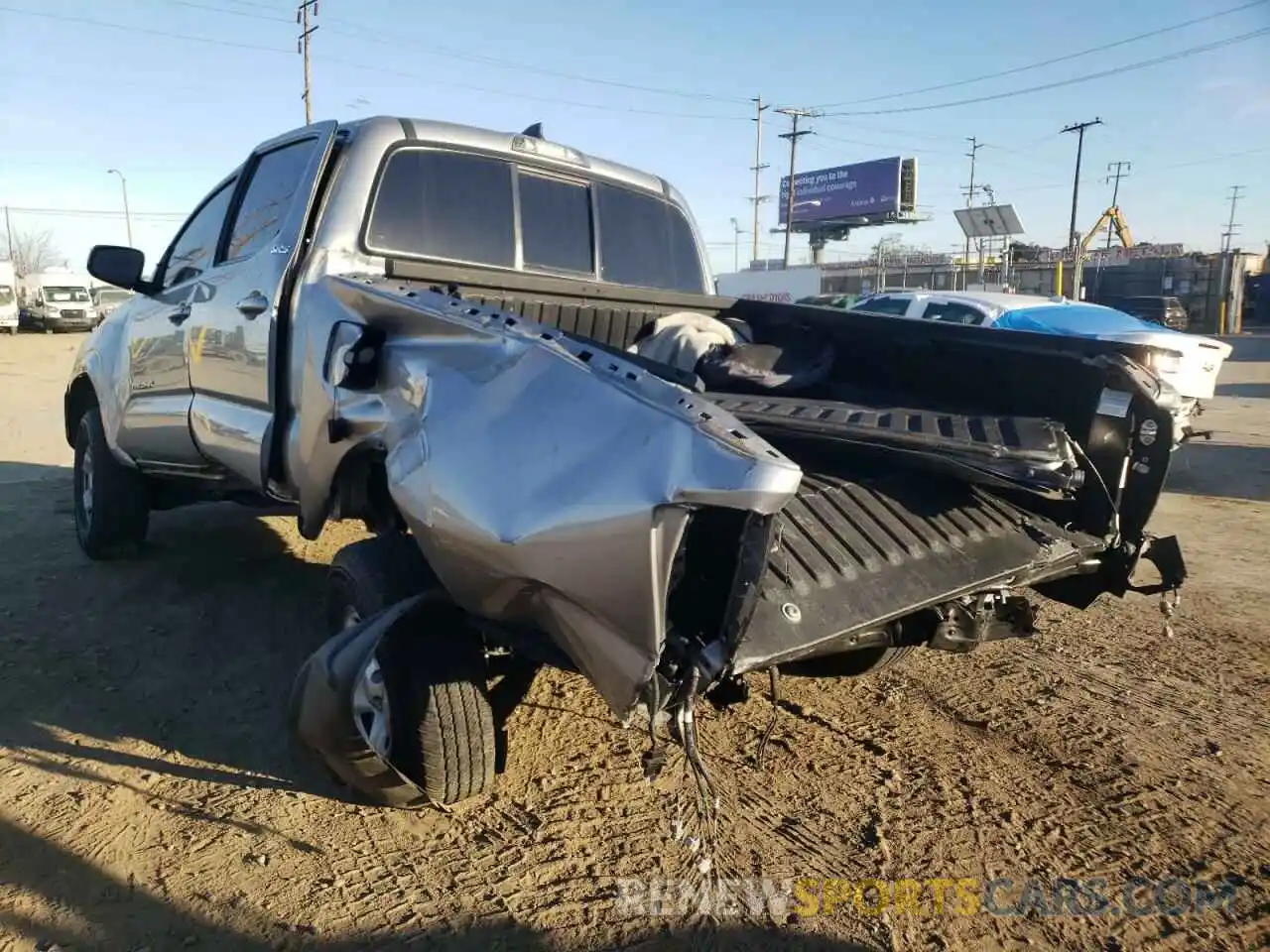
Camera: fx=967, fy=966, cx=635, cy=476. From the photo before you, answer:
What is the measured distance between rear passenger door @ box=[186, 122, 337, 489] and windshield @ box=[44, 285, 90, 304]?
36767mm

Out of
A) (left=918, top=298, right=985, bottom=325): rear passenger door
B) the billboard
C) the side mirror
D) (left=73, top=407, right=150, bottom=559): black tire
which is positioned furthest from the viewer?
the billboard

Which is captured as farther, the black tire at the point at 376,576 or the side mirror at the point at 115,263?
the side mirror at the point at 115,263

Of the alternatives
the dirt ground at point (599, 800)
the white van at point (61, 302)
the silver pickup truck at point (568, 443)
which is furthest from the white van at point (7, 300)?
the dirt ground at point (599, 800)

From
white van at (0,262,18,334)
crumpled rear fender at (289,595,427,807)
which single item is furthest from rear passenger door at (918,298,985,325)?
white van at (0,262,18,334)

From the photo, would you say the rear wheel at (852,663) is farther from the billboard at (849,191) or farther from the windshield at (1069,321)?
the billboard at (849,191)

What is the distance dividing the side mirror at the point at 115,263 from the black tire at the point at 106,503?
3.75 feet

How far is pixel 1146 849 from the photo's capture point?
2.89 metres

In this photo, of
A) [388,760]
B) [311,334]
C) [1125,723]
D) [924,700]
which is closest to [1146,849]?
[1125,723]

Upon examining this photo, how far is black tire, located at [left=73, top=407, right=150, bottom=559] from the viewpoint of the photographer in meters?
5.45

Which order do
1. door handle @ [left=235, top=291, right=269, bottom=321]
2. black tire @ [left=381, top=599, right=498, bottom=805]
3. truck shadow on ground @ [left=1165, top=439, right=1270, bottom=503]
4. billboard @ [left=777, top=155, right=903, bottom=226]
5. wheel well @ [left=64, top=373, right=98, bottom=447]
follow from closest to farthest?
1. black tire @ [left=381, top=599, right=498, bottom=805]
2. door handle @ [left=235, top=291, right=269, bottom=321]
3. wheel well @ [left=64, top=373, right=98, bottom=447]
4. truck shadow on ground @ [left=1165, top=439, right=1270, bottom=503]
5. billboard @ [left=777, top=155, right=903, bottom=226]

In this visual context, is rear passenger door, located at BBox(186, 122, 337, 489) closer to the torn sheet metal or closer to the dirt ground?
the dirt ground

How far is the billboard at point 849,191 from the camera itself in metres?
58.1

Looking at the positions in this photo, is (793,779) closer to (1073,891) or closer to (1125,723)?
(1073,891)

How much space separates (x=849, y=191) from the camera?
60219mm
